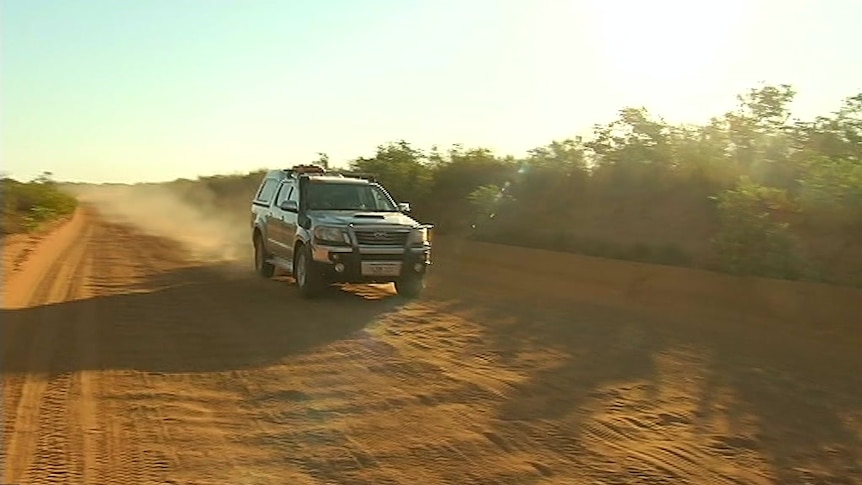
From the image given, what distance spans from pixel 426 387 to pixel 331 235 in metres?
5.88

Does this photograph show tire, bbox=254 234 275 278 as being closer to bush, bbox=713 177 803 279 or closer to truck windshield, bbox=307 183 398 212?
truck windshield, bbox=307 183 398 212

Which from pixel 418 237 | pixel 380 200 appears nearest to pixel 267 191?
pixel 380 200

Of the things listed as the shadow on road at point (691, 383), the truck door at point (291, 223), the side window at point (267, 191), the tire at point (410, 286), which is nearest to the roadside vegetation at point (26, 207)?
the side window at point (267, 191)

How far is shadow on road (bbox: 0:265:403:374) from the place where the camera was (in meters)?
9.33

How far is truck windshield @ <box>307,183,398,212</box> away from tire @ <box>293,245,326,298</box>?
1022mm

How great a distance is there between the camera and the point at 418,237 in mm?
14383

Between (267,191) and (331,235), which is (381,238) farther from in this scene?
(267,191)

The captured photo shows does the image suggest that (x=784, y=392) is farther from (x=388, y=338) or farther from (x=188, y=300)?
(x=188, y=300)

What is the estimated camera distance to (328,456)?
621 centimetres

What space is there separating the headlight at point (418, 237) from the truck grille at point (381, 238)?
13 cm

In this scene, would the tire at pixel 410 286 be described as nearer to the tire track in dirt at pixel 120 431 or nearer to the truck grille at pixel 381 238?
the truck grille at pixel 381 238

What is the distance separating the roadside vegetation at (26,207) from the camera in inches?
1040

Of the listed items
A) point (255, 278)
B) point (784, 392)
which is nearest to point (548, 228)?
point (255, 278)

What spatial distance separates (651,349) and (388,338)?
123 inches
